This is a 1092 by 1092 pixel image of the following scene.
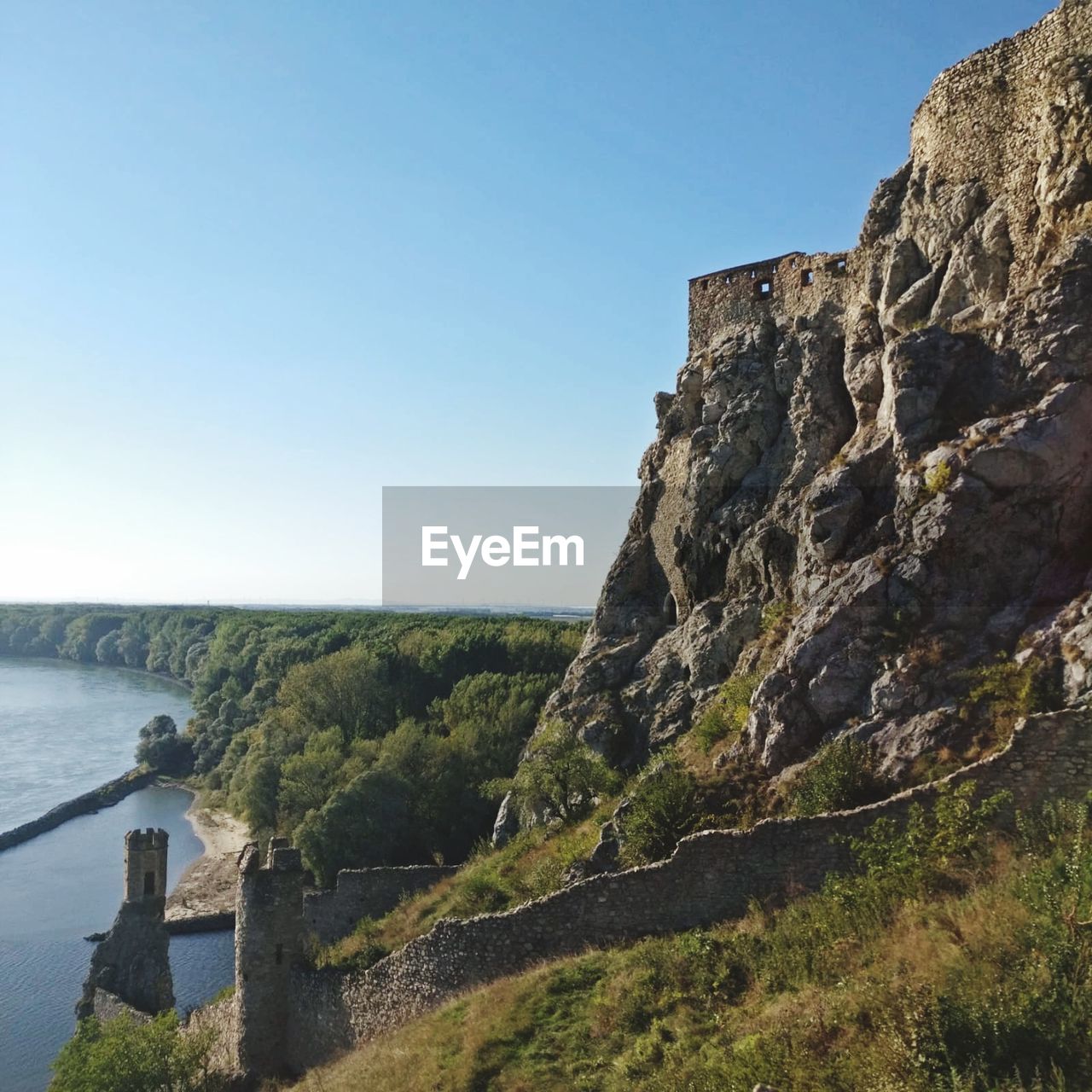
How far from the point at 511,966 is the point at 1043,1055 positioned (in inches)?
358

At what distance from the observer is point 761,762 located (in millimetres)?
15984

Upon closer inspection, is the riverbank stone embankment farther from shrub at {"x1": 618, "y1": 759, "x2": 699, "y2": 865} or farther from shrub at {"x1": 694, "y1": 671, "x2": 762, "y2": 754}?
shrub at {"x1": 618, "y1": 759, "x2": 699, "y2": 865}

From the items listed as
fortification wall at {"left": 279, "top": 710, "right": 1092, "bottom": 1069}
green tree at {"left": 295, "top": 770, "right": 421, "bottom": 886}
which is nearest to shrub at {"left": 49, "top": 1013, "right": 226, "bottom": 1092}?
fortification wall at {"left": 279, "top": 710, "right": 1092, "bottom": 1069}

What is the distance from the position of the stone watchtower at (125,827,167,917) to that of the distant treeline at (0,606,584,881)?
8194mm

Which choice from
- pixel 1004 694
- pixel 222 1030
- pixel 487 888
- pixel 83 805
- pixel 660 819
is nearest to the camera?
pixel 1004 694

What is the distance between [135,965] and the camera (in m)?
24.9

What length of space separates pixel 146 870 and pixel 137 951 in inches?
94.9

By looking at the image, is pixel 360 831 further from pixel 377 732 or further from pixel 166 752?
pixel 166 752

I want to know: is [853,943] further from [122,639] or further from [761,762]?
[122,639]

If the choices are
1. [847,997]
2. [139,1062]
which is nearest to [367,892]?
[139,1062]

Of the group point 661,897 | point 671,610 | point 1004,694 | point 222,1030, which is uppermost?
point 671,610

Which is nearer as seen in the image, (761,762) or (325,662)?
(761,762)

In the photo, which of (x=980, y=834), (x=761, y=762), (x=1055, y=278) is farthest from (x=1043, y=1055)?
(x=1055, y=278)

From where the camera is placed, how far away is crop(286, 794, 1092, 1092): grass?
814cm
